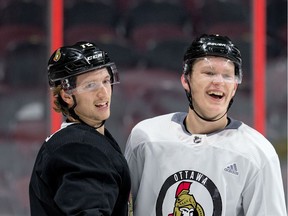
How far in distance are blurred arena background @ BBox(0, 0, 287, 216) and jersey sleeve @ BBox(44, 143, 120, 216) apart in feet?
7.91

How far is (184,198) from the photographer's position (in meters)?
2.15

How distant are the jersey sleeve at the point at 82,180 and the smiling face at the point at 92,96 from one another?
0.15m

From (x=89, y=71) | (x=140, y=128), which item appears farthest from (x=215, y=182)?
(x=89, y=71)

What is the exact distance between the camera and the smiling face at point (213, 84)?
7.04 feet

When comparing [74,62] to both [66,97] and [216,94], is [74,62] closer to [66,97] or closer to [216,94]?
[66,97]

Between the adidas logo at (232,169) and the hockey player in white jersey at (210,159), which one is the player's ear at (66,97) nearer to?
the hockey player in white jersey at (210,159)

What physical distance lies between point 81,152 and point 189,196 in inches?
16.7

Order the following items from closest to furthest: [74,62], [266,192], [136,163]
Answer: [74,62] < [266,192] < [136,163]

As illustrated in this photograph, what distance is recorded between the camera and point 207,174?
2145 mm

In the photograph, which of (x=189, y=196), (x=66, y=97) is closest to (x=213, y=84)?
(x=189, y=196)

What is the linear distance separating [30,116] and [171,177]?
2250mm

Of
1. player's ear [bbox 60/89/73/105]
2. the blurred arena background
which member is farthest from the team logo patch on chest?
the blurred arena background

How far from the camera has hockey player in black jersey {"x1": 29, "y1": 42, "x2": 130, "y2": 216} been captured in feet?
5.99

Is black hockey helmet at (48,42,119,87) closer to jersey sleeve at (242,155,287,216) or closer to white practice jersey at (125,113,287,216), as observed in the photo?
white practice jersey at (125,113,287,216)
